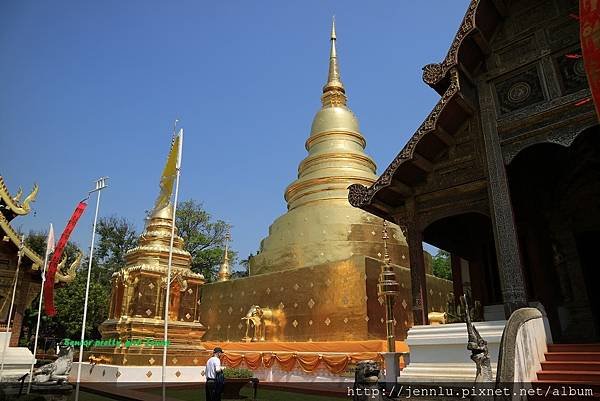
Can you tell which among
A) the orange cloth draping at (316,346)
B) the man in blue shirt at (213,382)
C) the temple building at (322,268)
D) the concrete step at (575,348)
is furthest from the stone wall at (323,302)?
the concrete step at (575,348)

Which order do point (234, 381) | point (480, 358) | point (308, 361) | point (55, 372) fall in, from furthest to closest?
point (308, 361) < point (55, 372) < point (234, 381) < point (480, 358)

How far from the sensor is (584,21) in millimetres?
4328

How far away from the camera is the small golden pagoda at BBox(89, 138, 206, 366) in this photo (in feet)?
39.7

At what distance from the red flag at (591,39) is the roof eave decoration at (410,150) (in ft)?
8.11

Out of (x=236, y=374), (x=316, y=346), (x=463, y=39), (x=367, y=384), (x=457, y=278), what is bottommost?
(x=236, y=374)

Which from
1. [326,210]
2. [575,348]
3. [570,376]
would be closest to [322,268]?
[326,210]

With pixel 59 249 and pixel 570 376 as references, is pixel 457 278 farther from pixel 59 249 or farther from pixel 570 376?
pixel 59 249

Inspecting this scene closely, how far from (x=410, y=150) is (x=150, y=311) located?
31.7 feet

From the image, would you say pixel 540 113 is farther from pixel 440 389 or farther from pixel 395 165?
pixel 440 389

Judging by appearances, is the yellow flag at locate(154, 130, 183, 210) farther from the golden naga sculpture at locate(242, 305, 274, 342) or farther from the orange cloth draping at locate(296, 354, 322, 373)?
the golden naga sculpture at locate(242, 305, 274, 342)

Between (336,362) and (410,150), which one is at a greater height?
(410,150)

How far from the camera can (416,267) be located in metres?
7.52

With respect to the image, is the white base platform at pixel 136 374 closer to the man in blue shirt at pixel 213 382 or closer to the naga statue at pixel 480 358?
the man in blue shirt at pixel 213 382

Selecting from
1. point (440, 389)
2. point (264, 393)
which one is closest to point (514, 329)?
point (440, 389)
